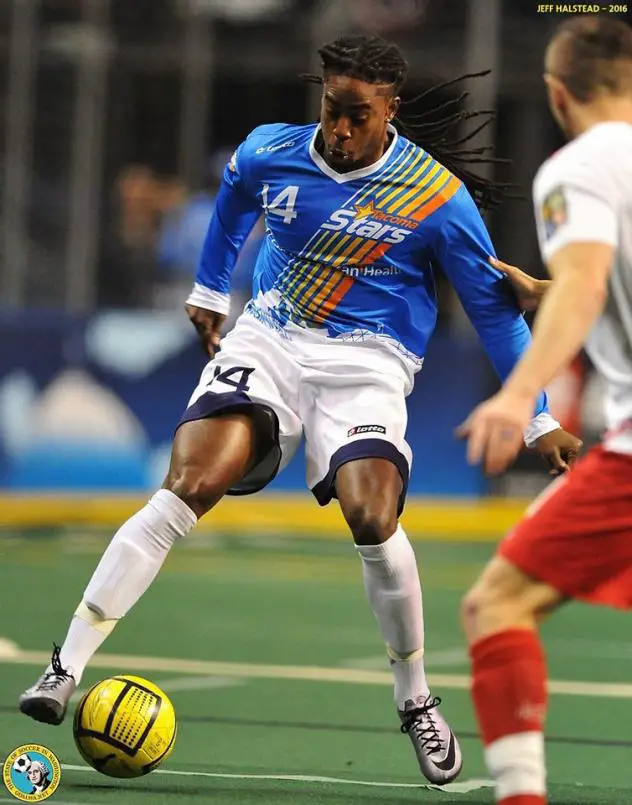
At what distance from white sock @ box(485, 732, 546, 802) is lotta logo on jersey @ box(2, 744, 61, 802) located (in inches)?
66.5

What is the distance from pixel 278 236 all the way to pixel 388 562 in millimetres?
1237

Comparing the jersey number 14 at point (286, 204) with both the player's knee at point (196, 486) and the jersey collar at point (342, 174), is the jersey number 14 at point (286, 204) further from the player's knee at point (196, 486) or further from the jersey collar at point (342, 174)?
the player's knee at point (196, 486)

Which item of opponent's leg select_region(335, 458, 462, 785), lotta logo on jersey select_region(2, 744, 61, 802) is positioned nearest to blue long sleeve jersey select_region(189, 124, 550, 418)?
opponent's leg select_region(335, 458, 462, 785)

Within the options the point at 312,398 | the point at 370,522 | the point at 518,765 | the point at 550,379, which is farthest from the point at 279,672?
the point at 550,379

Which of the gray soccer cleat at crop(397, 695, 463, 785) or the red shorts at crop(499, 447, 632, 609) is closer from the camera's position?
the red shorts at crop(499, 447, 632, 609)

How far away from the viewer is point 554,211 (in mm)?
4734

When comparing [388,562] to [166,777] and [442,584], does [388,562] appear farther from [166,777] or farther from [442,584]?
[442,584]

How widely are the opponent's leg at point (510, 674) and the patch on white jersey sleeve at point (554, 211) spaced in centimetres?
81

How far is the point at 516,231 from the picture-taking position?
1820 cm

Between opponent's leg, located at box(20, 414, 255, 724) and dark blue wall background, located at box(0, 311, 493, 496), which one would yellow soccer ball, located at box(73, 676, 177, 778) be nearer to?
opponent's leg, located at box(20, 414, 255, 724)

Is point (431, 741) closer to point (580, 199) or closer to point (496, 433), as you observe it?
point (496, 433)

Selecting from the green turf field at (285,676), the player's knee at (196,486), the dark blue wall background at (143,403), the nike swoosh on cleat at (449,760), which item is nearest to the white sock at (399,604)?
the nike swoosh on cleat at (449,760)

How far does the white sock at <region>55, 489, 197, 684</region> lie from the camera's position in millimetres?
6371

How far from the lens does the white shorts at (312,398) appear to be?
6777mm
